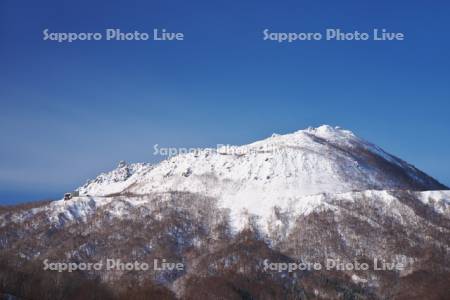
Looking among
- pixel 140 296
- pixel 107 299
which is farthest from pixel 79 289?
pixel 140 296

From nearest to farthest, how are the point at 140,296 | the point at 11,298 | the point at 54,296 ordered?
the point at 11,298 < the point at 54,296 < the point at 140,296

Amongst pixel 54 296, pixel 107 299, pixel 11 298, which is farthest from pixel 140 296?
pixel 11 298

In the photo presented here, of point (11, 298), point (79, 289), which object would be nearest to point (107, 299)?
point (79, 289)

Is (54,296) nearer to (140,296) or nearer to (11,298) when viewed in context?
(11,298)

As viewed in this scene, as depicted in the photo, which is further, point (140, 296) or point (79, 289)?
point (140, 296)

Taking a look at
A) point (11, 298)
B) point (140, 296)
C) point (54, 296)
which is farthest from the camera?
point (140, 296)

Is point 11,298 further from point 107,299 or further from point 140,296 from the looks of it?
point 140,296

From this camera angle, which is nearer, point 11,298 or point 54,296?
point 11,298

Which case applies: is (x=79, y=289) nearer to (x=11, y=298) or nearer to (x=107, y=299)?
(x=107, y=299)
